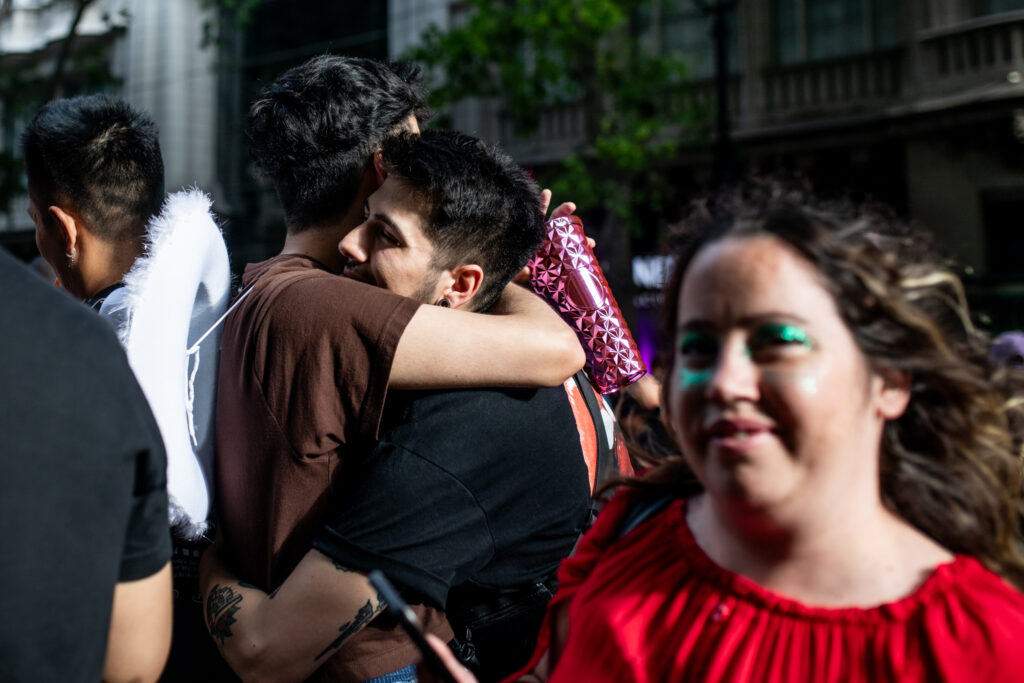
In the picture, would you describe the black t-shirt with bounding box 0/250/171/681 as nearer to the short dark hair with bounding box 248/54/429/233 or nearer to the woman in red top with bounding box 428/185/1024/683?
the woman in red top with bounding box 428/185/1024/683

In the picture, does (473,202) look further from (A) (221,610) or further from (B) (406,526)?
(A) (221,610)

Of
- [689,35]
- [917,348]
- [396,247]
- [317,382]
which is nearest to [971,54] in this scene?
[689,35]

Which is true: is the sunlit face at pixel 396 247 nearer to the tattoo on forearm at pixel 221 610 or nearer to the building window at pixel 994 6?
the tattoo on forearm at pixel 221 610

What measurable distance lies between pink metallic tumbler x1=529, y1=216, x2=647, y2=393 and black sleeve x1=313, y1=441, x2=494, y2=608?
2.00ft

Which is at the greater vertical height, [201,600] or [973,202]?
[973,202]

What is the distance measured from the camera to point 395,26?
17.4 m

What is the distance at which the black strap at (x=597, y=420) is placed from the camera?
219 centimetres

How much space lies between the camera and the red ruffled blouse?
1153 mm

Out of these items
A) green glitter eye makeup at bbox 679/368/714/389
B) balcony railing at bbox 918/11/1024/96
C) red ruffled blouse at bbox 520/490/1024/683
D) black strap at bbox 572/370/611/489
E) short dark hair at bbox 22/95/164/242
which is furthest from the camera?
balcony railing at bbox 918/11/1024/96

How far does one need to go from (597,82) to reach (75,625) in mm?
11678

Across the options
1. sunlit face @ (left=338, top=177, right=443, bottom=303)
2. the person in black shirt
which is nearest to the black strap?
the person in black shirt

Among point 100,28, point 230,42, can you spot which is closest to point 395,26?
point 230,42

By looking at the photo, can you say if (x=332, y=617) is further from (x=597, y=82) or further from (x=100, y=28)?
(x=100, y=28)

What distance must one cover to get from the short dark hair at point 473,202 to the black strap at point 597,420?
312 millimetres
